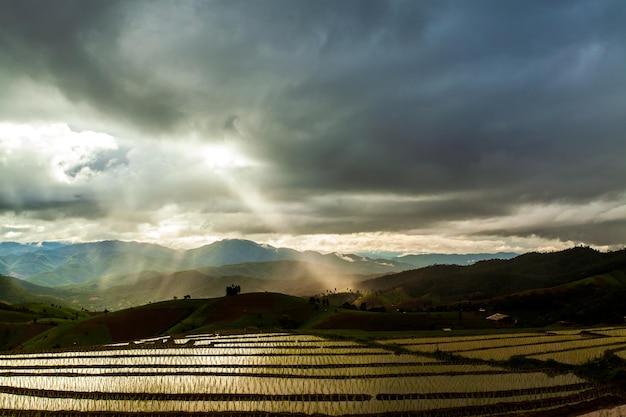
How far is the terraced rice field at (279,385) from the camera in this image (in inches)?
1242

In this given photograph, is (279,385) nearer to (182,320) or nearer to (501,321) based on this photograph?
(501,321)

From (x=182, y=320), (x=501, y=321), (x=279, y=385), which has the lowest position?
(x=501, y=321)

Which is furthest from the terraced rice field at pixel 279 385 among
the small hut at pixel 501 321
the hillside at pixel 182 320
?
the small hut at pixel 501 321

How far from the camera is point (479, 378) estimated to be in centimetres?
3853

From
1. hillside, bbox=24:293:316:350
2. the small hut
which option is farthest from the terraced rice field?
the small hut

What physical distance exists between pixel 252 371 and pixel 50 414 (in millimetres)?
19098

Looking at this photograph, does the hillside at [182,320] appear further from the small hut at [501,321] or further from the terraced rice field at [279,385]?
the small hut at [501,321]

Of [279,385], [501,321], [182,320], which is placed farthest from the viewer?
[182,320]

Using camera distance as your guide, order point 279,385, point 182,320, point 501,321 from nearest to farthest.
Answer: point 279,385 < point 501,321 < point 182,320

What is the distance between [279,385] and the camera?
3862 centimetres

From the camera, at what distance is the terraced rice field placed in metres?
31.5

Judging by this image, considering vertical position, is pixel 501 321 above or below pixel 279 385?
below

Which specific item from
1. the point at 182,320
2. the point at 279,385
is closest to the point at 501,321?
the point at 279,385

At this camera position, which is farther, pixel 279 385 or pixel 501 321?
Result: pixel 501 321
